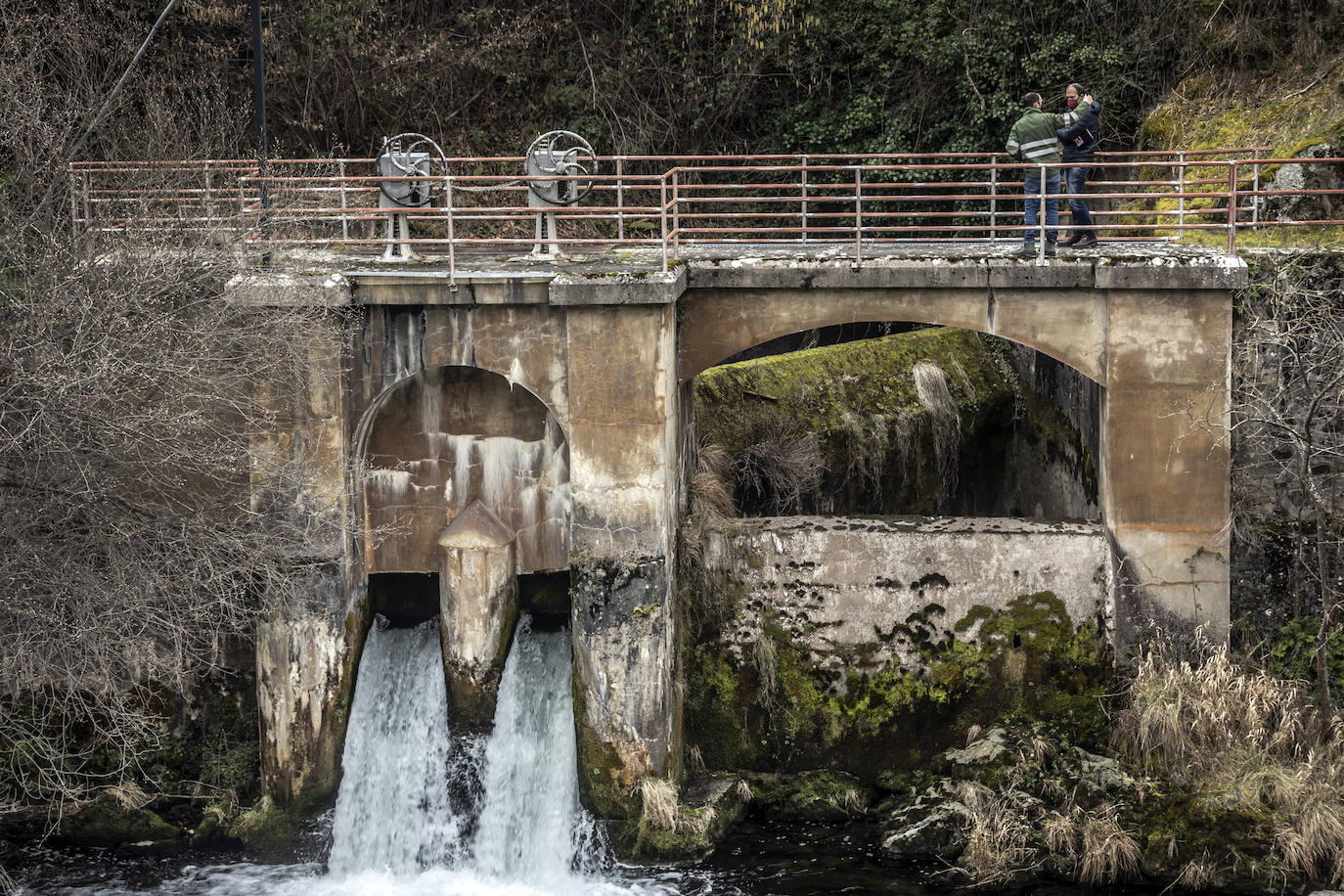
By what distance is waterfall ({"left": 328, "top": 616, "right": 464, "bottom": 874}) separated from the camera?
1445 centimetres

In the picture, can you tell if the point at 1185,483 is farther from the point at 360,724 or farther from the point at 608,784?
the point at 360,724

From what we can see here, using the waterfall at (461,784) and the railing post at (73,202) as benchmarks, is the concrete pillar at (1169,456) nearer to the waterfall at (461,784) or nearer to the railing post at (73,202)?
the waterfall at (461,784)

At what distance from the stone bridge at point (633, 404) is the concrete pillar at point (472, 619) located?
0.02 meters

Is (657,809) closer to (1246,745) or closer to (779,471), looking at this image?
(779,471)

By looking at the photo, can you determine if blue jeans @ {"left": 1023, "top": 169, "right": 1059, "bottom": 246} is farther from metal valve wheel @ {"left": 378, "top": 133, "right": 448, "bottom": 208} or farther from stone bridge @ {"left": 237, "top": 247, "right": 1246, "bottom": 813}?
metal valve wheel @ {"left": 378, "top": 133, "right": 448, "bottom": 208}

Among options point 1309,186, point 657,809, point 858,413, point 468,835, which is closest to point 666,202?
point 858,413

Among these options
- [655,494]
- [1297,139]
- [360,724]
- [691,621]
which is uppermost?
[1297,139]

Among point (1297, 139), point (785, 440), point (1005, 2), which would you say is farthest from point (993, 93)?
point (785, 440)

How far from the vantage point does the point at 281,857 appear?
47.1 feet

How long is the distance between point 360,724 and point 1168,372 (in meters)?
8.96

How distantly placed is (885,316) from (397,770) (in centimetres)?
687

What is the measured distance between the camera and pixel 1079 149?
14844 millimetres

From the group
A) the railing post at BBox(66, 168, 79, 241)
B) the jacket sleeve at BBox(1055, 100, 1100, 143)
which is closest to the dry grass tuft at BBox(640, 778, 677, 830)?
the jacket sleeve at BBox(1055, 100, 1100, 143)

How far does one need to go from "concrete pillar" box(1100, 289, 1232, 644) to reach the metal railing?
0.92 meters
